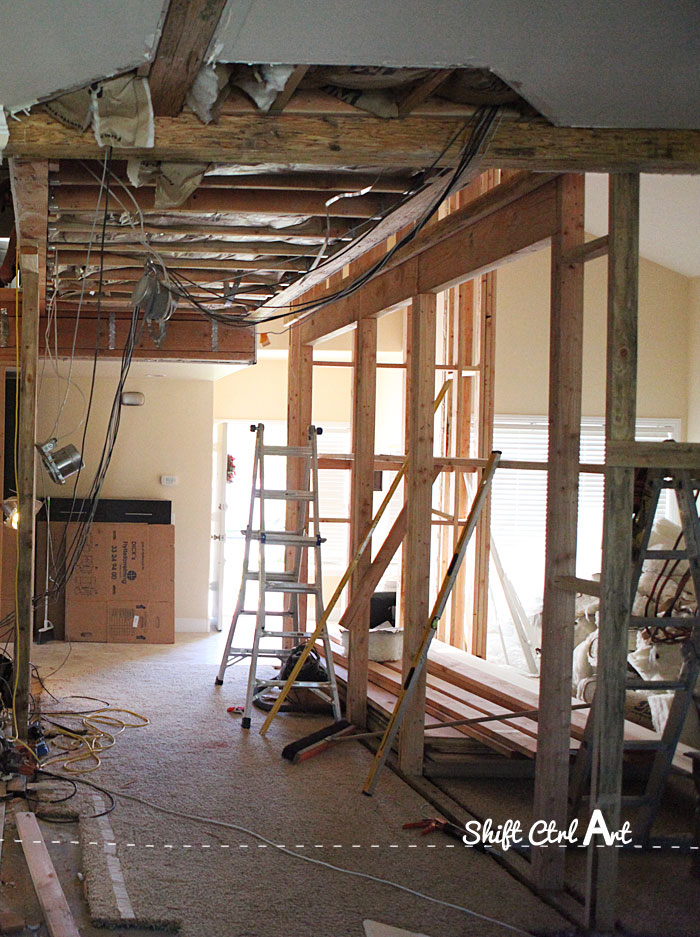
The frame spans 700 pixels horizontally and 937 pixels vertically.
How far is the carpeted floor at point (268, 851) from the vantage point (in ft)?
10.0

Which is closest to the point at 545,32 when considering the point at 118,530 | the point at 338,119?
the point at 338,119

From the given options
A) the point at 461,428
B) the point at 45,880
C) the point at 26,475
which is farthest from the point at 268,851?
the point at 461,428

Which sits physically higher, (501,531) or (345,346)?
(345,346)

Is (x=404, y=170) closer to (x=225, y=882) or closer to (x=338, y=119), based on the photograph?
(x=338, y=119)

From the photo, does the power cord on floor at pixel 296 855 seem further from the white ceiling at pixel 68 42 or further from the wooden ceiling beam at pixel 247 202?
the white ceiling at pixel 68 42

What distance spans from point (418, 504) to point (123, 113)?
2.46 meters

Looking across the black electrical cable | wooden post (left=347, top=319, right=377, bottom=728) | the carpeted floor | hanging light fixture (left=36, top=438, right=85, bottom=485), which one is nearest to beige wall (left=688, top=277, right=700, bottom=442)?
wooden post (left=347, top=319, right=377, bottom=728)

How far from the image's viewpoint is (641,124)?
3047 mm

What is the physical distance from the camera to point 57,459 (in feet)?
15.9

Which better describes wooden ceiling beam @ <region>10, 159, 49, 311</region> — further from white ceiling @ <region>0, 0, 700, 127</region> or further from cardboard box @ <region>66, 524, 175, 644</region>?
cardboard box @ <region>66, 524, 175, 644</region>

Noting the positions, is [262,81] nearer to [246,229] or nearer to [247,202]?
[247,202]

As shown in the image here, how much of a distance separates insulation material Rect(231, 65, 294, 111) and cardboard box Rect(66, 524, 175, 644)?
5918mm

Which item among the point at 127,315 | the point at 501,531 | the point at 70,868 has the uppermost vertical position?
the point at 127,315

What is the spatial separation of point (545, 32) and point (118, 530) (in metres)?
6.67
